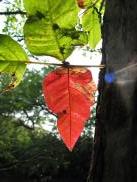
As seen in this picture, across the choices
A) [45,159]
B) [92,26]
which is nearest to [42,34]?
[92,26]

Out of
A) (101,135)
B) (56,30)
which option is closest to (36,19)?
(56,30)

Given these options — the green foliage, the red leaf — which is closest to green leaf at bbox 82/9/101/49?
the red leaf

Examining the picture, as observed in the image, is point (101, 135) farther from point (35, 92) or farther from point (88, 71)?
point (35, 92)

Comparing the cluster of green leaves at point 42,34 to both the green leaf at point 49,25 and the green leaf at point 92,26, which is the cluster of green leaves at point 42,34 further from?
the green leaf at point 92,26

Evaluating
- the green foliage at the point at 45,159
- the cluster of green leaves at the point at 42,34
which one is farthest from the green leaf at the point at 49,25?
the green foliage at the point at 45,159

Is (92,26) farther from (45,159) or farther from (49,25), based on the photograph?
(45,159)

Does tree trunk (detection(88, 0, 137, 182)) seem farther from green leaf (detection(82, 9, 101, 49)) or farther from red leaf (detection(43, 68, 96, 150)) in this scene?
green leaf (detection(82, 9, 101, 49))
